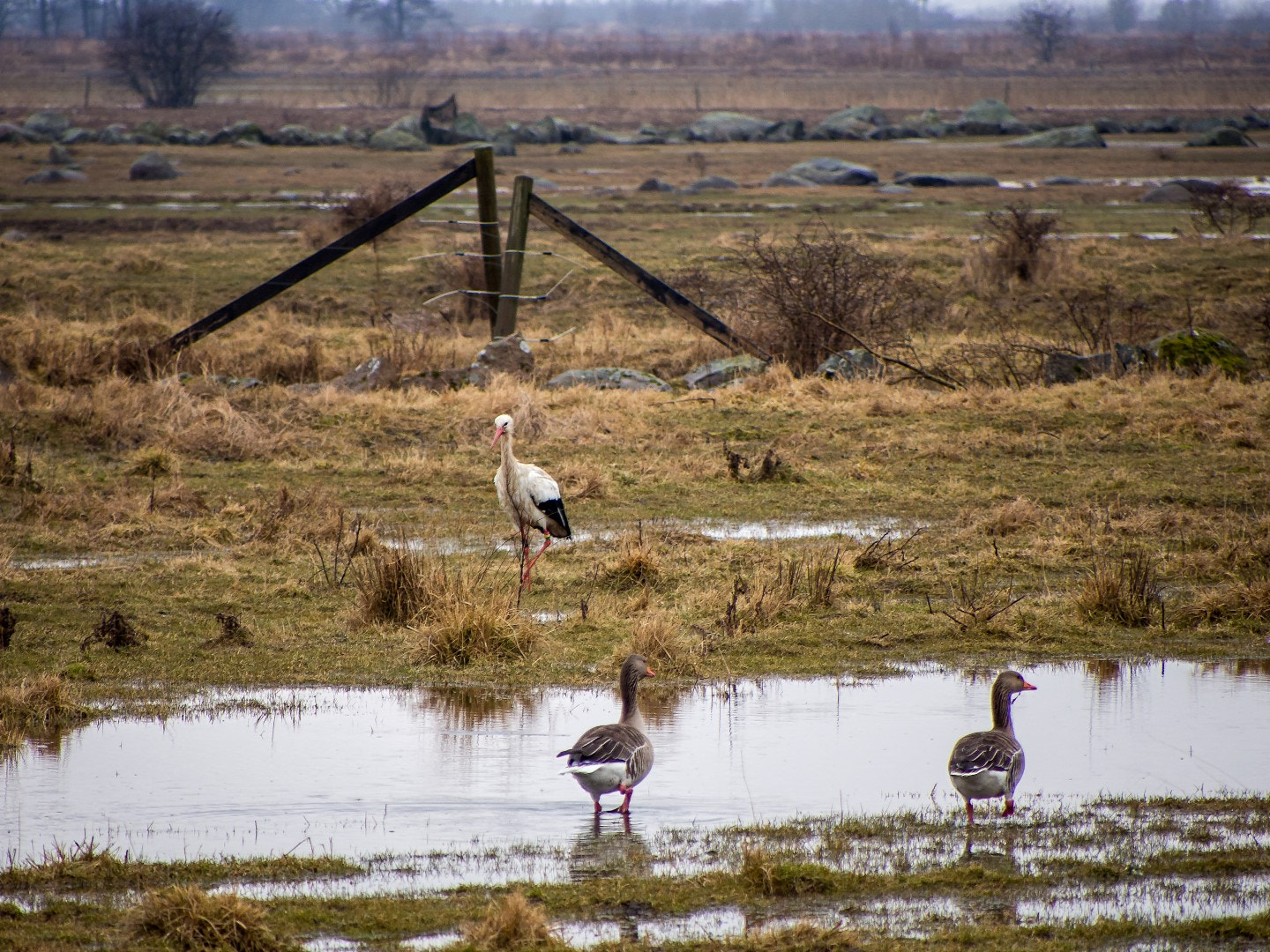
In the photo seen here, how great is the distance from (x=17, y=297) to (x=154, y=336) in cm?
604

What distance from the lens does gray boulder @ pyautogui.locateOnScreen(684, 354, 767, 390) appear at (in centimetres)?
1948

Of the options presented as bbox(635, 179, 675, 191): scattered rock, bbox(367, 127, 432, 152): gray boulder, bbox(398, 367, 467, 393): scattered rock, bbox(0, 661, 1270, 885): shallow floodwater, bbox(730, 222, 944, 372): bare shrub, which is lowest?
bbox(0, 661, 1270, 885): shallow floodwater

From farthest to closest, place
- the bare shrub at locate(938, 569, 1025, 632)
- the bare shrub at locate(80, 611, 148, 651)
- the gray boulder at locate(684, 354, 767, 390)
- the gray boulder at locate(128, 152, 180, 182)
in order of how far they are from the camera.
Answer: the gray boulder at locate(128, 152, 180, 182)
the gray boulder at locate(684, 354, 767, 390)
the bare shrub at locate(938, 569, 1025, 632)
the bare shrub at locate(80, 611, 148, 651)

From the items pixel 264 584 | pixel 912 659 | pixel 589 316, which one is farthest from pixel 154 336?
pixel 912 659

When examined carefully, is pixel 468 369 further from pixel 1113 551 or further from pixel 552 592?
pixel 1113 551

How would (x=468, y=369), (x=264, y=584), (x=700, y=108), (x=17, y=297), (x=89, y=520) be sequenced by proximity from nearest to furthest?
1. (x=264, y=584)
2. (x=89, y=520)
3. (x=468, y=369)
4. (x=17, y=297)
5. (x=700, y=108)

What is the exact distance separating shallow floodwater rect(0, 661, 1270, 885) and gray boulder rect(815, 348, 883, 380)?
9890 mm

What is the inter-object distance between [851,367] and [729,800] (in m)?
12.7

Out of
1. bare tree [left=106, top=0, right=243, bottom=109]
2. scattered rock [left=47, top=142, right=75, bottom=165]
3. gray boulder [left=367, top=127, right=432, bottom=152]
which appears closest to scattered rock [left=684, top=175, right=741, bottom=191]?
gray boulder [left=367, top=127, right=432, bottom=152]

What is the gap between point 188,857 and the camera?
641 cm

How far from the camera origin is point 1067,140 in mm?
Result: 61250

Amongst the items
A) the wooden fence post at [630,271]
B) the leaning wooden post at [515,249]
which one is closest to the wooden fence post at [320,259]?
the leaning wooden post at [515,249]

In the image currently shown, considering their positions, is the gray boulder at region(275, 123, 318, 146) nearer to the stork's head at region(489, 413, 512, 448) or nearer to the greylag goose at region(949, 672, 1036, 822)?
the stork's head at region(489, 413, 512, 448)

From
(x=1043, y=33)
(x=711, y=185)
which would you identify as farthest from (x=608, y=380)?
(x=1043, y=33)
